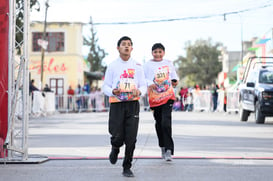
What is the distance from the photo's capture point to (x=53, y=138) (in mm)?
13547

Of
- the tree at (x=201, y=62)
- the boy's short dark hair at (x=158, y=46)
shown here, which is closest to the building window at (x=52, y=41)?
the boy's short dark hair at (x=158, y=46)

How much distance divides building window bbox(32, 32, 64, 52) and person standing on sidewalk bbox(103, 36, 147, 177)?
40.3 meters

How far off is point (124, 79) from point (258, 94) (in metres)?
12.5

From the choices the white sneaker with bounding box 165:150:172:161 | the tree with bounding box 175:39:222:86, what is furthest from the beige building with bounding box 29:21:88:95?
the tree with bounding box 175:39:222:86

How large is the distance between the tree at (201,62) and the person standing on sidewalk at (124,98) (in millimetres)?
90686

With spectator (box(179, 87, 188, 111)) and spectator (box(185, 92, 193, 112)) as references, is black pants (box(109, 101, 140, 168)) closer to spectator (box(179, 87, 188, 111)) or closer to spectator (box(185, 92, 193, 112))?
spectator (box(185, 92, 193, 112))

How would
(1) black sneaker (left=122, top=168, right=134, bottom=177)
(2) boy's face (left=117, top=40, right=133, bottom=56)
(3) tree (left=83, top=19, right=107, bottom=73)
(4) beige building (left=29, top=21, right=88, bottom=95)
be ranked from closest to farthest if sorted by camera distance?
(1) black sneaker (left=122, top=168, right=134, bottom=177) → (2) boy's face (left=117, top=40, right=133, bottom=56) → (4) beige building (left=29, top=21, right=88, bottom=95) → (3) tree (left=83, top=19, right=107, bottom=73)

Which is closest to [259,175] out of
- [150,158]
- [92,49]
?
[150,158]

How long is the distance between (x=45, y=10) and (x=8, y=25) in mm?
30289

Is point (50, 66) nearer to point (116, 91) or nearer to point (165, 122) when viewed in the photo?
point (165, 122)

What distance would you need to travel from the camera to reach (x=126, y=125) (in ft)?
23.5

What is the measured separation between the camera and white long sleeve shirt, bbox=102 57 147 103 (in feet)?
23.4

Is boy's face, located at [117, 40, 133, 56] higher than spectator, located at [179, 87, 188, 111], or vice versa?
boy's face, located at [117, 40, 133, 56]

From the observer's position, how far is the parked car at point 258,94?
18531mm
